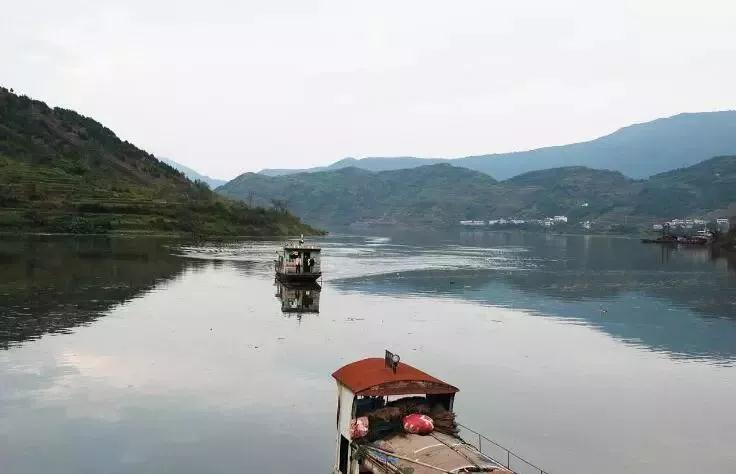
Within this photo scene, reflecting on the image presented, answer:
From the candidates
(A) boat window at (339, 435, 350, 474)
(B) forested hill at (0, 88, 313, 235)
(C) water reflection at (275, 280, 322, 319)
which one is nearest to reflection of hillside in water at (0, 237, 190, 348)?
(C) water reflection at (275, 280, 322, 319)

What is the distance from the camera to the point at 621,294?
266 feet

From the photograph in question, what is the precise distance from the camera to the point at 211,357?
41.0m

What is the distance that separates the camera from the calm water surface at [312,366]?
2672 centimetres

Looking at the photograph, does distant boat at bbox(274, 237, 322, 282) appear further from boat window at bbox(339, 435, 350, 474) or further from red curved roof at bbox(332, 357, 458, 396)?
boat window at bbox(339, 435, 350, 474)

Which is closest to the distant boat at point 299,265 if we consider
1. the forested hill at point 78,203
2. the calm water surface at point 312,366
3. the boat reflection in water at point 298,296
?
the boat reflection in water at point 298,296

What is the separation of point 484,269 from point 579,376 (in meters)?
69.5

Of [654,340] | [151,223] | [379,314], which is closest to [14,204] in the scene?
[151,223]

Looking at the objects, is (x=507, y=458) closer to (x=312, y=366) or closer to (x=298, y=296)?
(x=312, y=366)

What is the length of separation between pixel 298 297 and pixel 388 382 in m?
48.7

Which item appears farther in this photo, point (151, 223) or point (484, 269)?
point (151, 223)

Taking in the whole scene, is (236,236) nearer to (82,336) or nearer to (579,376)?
(82,336)

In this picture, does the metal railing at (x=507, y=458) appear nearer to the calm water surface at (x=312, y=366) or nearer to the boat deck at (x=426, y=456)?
the calm water surface at (x=312, y=366)

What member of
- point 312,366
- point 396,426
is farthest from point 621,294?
point 396,426

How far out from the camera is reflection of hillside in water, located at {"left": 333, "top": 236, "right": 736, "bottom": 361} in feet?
178
